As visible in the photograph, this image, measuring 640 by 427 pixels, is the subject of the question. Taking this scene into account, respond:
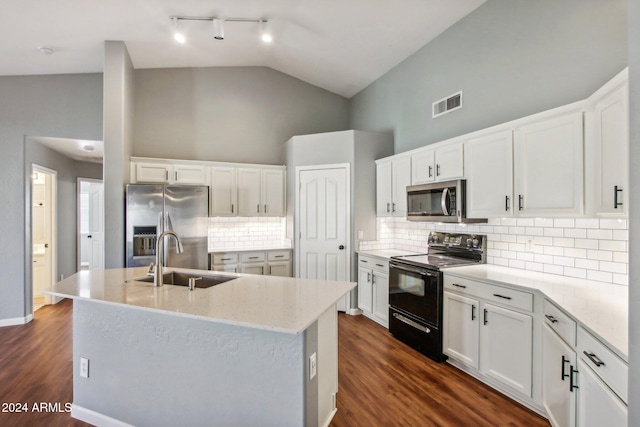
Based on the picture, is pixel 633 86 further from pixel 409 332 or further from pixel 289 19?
pixel 289 19

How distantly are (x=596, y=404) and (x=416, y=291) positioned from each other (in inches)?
71.7

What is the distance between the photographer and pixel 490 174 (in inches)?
115

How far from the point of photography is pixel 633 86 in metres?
1.08

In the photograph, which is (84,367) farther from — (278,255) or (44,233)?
(44,233)

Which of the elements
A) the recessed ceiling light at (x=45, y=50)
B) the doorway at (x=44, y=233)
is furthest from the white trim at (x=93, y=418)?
the recessed ceiling light at (x=45, y=50)

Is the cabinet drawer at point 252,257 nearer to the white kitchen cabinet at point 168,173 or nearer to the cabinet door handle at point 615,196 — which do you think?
the white kitchen cabinet at point 168,173

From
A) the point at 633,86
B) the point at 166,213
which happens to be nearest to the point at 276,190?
the point at 166,213

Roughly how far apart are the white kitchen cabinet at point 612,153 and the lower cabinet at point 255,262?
3.83 meters

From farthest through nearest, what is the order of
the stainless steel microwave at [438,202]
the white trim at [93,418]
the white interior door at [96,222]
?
1. the white interior door at [96,222]
2. the stainless steel microwave at [438,202]
3. the white trim at [93,418]

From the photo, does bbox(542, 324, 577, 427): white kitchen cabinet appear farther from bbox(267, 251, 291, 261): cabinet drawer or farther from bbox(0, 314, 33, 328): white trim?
bbox(0, 314, 33, 328): white trim

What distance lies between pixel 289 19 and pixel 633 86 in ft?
12.0

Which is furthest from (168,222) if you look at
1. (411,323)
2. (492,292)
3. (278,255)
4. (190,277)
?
(492,292)

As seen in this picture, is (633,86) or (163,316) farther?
(163,316)

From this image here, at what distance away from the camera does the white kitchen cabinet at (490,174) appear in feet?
9.05
